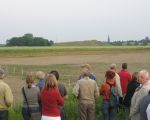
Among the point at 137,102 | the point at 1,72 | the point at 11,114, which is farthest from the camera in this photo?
the point at 11,114

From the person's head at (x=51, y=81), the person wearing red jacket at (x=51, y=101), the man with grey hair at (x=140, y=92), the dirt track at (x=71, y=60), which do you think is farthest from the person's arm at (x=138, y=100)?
the dirt track at (x=71, y=60)

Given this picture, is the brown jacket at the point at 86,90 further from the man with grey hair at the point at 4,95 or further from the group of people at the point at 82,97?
the man with grey hair at the point at 4,95

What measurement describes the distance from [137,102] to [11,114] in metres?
4.11

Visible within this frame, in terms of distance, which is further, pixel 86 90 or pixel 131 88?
pixel 131 88

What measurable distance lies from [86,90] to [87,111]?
564 millimetres

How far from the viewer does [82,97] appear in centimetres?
965

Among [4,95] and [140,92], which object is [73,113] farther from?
[140,92]

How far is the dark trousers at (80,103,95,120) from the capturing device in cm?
970

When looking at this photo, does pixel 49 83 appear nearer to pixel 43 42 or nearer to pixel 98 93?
pixel 98 93

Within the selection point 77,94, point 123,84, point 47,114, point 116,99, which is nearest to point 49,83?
point 47,114

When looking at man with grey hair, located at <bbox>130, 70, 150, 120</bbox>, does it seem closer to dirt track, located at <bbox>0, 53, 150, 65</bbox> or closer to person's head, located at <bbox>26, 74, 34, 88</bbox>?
person's head, located at <bbox>26, 74, 34, 88</bbox>

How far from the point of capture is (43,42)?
476 feet

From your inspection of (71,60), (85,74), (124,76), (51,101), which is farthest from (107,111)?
(71,60)

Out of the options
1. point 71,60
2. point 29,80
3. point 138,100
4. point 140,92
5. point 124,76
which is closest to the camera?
point 138,100
